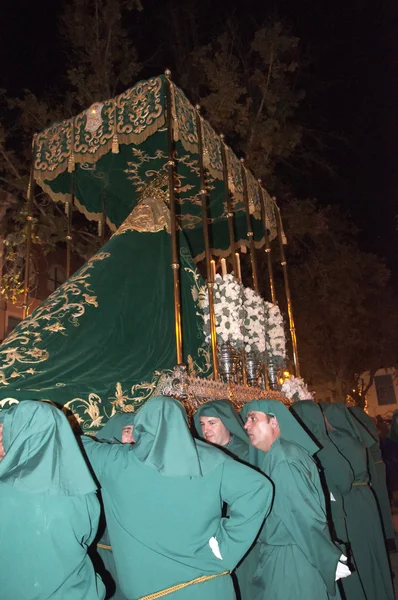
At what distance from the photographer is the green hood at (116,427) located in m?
3.46

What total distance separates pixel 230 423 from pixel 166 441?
1.49 meters

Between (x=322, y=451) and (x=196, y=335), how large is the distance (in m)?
1.97

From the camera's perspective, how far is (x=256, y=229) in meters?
8.09

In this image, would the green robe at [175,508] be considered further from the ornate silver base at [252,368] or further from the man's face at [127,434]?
the ornate silver base at [252,368]

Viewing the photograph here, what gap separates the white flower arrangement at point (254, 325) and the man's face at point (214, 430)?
1.98 m

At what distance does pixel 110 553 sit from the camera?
3117 millimetres

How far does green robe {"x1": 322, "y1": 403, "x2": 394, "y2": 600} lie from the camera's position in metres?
4.35

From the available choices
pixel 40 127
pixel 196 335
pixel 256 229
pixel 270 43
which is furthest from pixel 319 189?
pixel 196 335

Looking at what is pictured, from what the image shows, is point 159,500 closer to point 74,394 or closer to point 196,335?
point 74,394

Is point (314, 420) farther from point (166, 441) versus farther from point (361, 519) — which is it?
point (166, 441)

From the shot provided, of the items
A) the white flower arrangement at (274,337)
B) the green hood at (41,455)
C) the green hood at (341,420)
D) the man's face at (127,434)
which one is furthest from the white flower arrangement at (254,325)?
the green hood at (41,455)

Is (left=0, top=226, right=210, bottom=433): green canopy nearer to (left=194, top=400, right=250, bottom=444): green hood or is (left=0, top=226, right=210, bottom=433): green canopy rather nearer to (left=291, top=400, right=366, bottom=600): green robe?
(left=194, top=400, right=250, bottom=444): green hood

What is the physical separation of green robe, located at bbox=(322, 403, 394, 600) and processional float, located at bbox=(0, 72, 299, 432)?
3.25 feet

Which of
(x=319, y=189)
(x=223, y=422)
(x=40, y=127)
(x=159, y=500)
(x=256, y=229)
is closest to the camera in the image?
(x=159, y=500)
